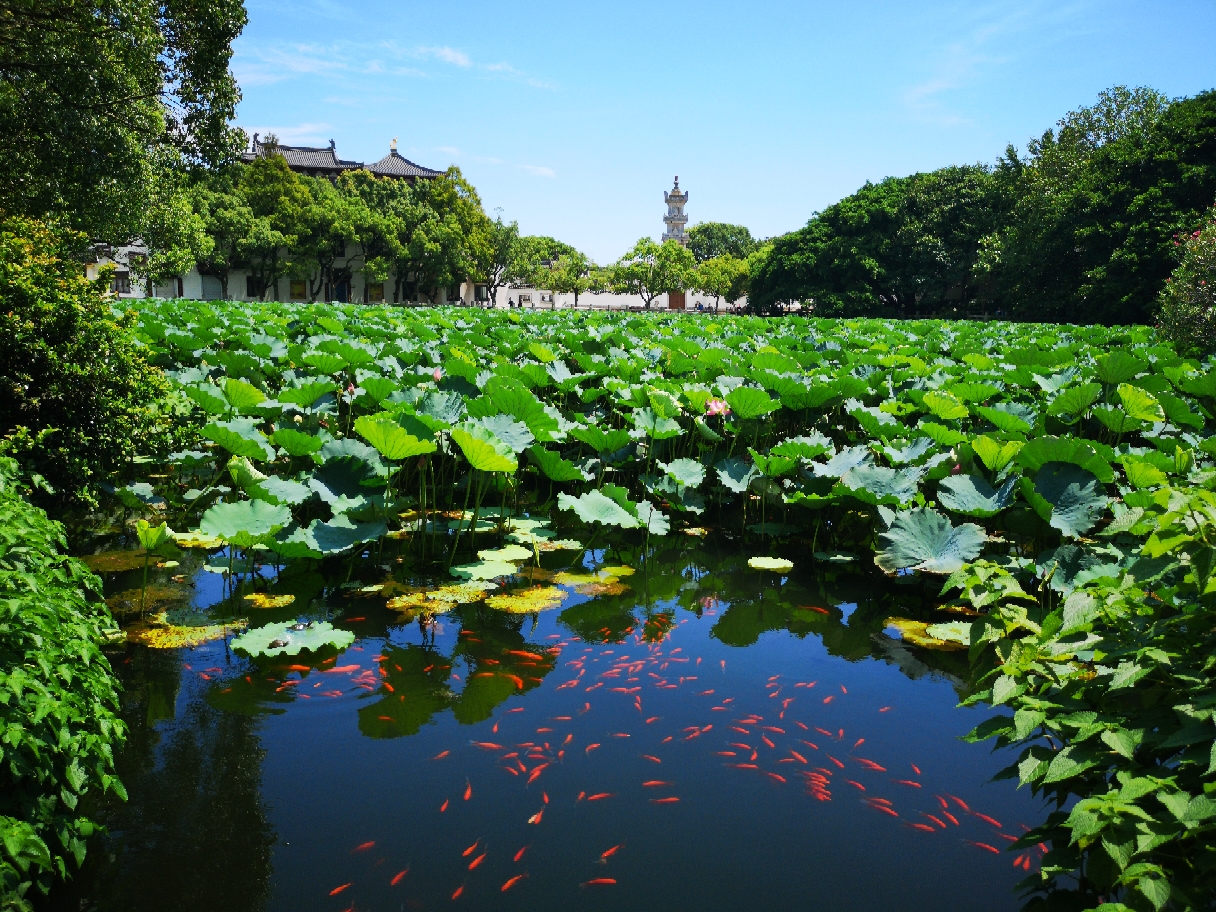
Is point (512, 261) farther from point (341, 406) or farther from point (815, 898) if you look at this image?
point (815, 898)

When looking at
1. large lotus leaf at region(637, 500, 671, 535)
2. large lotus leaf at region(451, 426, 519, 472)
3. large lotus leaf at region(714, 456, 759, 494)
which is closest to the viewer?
large lotus leaf at region(451, 426, 519, 472)

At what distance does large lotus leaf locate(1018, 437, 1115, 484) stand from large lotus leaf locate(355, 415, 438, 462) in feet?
9.49

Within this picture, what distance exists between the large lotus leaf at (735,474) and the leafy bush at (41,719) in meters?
3.57

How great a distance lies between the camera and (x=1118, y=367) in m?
6.07

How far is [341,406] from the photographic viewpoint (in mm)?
6500

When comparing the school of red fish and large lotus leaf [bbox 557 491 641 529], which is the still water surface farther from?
large lotus leaf [bbox 557 491 641 529]

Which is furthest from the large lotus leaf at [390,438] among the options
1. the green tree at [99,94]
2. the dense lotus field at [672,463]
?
the green tree at [99,94]

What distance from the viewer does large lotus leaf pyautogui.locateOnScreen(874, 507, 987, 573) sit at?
3648 millimetres

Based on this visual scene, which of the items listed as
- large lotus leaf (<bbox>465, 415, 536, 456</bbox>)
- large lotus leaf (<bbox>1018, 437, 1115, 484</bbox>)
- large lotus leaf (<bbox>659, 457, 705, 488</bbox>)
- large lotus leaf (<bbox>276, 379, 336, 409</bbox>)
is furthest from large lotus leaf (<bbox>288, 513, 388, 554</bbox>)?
large lotus leaf (<bbox>1018, 437, 1115, 484</bbox>)

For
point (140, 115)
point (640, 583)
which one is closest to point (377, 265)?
point (140, 115)

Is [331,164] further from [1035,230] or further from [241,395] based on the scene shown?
[241,395]

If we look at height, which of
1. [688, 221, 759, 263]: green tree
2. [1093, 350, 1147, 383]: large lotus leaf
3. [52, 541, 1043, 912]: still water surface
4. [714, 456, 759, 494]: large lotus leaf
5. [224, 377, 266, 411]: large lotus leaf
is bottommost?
A: [52, 541, 1043, 912]: still water surface

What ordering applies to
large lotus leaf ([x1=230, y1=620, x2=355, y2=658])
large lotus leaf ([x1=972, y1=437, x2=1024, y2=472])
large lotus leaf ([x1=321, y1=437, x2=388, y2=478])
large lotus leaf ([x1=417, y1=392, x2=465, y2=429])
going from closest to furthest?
large lotus leaf ([x1=230, y1=620, x2=355, y2=658]) → large lotus leaf ([x1=972, y1=437, x2=1024, y2=472]) → large lotus leaf ([x1=321, y1=437, x2=388, y2=478]) → large lotus leaf ([x1=417, y1=392, x2=465, y2=429])

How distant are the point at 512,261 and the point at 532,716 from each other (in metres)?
50.2
